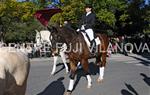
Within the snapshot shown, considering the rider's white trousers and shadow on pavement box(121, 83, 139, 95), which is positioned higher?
the rider's white trousers

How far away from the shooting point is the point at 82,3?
30.7m

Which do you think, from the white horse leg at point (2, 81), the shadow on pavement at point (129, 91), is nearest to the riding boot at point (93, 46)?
the shadow on pavement at point (129, 91)

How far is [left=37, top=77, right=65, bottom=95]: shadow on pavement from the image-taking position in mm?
12366

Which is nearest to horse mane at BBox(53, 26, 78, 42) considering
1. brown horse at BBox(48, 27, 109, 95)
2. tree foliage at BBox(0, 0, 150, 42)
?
brown horse at BBox(48, 27, 109, 95)

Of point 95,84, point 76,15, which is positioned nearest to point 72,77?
point 95,84

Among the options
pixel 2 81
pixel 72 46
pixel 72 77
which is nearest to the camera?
pixel 2 81

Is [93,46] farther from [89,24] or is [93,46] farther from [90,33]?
[89,24]

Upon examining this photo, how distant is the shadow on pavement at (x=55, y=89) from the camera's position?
12.4 metres

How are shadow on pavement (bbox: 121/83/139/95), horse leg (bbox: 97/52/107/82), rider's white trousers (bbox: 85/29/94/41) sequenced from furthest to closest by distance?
horse leg (bbox: 97/52/107/82)
rider's white trousers (bbox: 85/29/94/41)
shadow on pavement (bbox: 121/83/139/95)

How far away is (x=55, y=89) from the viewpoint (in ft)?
42.5

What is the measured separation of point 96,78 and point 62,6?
54.8 feet

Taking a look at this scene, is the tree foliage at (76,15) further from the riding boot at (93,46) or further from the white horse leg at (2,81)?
the white horse leg at (2,81)

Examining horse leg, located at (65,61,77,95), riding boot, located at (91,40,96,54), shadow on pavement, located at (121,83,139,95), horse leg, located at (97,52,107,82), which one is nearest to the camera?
horse leg, located at (65,61,77,95)

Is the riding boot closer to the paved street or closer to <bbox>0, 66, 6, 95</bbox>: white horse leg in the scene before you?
the paved street
